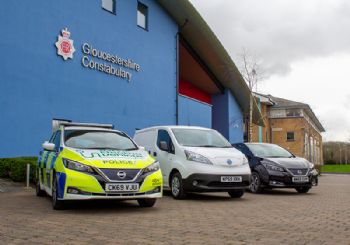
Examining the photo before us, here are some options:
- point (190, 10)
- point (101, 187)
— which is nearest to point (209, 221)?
point (101, 187)

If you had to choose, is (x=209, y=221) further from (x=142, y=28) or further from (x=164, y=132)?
(x=142, y=28)

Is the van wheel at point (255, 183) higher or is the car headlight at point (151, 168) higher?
the car headlight at point (151, 168)

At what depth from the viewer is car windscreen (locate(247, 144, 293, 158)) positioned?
14200 mm

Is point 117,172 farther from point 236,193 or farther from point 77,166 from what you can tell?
point 236,193

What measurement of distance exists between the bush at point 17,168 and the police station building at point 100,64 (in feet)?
5.74

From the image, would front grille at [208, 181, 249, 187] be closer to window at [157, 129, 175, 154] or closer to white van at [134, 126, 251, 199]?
white van at [134, 126, 251, 199]

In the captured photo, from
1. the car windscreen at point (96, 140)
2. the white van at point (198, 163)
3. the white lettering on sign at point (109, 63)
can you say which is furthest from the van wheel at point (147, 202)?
the white lettering on sign at point (109, 63)

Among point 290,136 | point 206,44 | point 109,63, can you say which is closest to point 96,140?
point 109,63

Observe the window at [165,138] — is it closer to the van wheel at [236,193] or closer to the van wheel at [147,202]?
the van wheel at [236,193]

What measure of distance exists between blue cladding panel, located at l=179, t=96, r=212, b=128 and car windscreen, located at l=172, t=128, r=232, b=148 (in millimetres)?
13738

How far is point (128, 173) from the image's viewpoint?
8250 mm

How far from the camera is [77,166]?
26.7 feet

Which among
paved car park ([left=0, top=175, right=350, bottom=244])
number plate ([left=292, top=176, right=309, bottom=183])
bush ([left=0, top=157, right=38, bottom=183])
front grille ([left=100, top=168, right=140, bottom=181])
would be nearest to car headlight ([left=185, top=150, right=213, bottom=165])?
paved car park ([left=0, top=175, right=350, bottom=244])

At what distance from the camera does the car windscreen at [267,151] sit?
46.6 ft
